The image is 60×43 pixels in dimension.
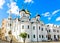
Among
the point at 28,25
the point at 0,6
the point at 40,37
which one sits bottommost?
the point at 40,37

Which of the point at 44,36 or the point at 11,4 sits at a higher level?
the point at 11,4

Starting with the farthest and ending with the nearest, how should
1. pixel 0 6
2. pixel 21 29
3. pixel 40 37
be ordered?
pixel 40 37 → pixel 21 29 → pixel 0 6

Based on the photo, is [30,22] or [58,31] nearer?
[30,22]

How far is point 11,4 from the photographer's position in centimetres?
1825

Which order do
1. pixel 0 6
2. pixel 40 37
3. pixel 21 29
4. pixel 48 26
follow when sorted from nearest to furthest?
pixel 0 6 < pixel 21 29 < pixel 40 37 < pixel 48 26

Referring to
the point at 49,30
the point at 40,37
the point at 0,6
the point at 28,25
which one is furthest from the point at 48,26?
the point at 0,6

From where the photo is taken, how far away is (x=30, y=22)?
20.3 metres

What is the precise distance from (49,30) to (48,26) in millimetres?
765

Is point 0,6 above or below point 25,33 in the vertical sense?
above

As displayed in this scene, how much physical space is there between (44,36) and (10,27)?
15.9 feet

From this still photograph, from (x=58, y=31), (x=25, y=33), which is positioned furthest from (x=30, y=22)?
(x=58, y=31)

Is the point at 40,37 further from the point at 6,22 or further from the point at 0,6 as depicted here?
the point at 0,6

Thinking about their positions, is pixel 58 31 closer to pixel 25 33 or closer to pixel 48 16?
pixel 48 16

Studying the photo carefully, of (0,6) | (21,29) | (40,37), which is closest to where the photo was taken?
(0,6)
